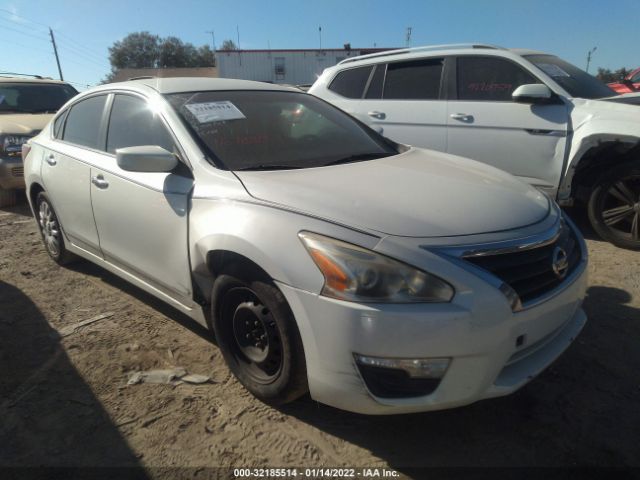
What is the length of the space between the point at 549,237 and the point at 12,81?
8.51 meters

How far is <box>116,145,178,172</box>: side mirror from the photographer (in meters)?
2.33

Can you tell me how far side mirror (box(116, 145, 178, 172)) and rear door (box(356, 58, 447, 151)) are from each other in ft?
10.7

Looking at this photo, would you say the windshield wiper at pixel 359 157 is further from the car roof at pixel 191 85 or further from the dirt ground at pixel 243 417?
the dirt ground at pixel 243 417

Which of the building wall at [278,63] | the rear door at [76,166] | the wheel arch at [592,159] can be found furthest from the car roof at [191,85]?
the building wall at [278,63]

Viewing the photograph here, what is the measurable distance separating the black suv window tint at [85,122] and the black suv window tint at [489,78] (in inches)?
135

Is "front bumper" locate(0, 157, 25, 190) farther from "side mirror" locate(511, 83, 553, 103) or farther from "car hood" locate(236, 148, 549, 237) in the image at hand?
"side mirror" locate(511, 83, 553, 103)

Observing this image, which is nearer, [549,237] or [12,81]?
[549,237]

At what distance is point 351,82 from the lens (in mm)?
5699

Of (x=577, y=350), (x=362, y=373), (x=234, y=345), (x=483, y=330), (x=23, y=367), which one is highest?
(x=483, y=330)

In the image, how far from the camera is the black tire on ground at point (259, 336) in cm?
193

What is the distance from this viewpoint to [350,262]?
1748 mm

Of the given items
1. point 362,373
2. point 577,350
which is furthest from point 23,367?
point 577,350

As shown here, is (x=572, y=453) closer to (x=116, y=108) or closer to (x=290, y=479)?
(x=290, y=479)

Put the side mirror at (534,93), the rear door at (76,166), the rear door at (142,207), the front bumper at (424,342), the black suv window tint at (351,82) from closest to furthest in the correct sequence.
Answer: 1. the front bumper at (424,342)
2. the rear door at (142,207)
3. the rear door at (76,166)
4. the side mirror at (534,93)
5. the black suv window tint at (351,82)
